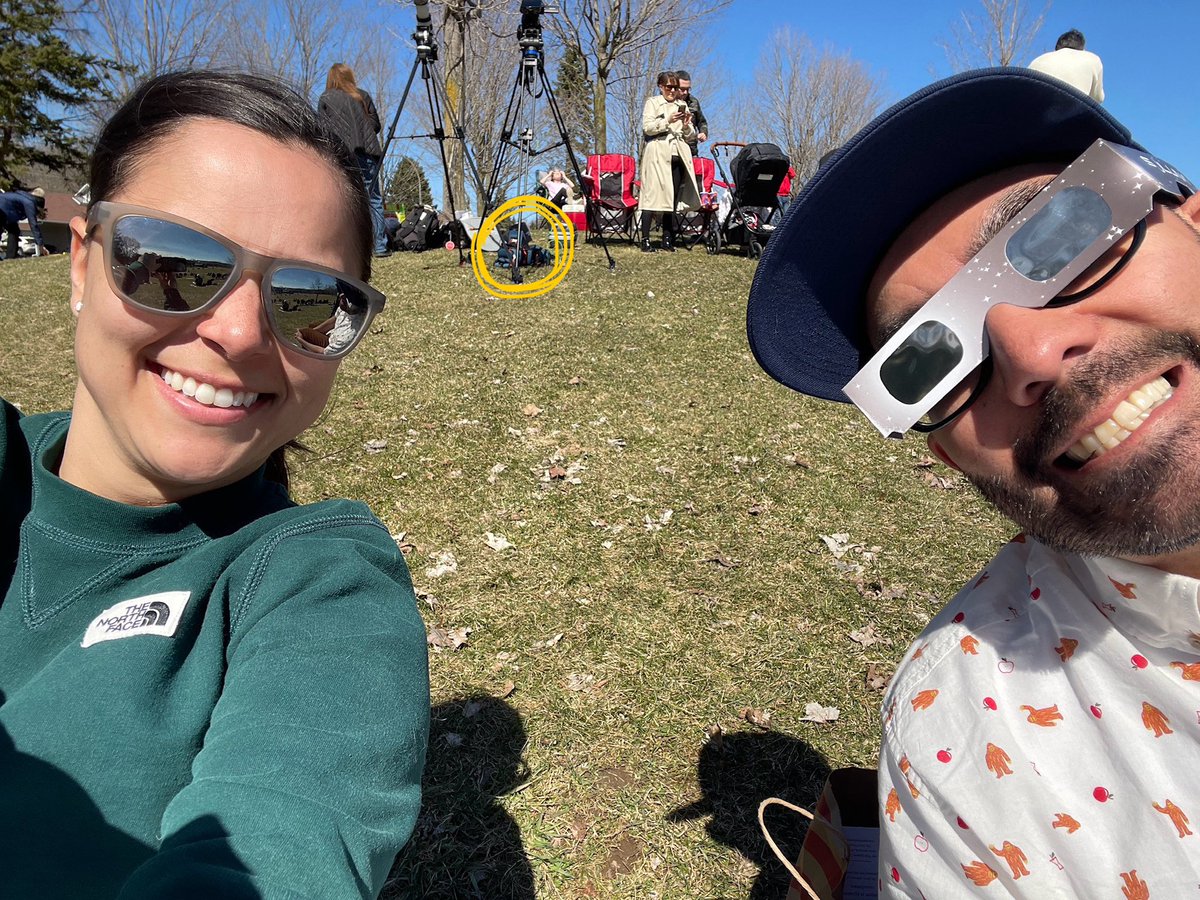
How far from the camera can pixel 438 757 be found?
2789 millimetres

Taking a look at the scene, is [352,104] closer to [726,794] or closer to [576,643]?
[576,643]

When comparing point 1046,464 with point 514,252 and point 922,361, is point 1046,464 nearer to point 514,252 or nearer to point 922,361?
point 922,361

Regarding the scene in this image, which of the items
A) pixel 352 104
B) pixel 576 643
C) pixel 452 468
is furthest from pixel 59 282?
pixel 576 643

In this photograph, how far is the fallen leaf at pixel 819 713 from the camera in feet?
9.80

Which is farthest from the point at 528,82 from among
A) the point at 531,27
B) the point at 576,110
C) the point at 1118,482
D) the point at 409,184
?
the point at 409,184

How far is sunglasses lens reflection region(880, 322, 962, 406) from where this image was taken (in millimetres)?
1419

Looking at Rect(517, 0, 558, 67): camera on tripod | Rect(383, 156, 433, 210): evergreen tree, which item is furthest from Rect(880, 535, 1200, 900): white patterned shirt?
Rect(383, 156, 433, 210): evergreen tree

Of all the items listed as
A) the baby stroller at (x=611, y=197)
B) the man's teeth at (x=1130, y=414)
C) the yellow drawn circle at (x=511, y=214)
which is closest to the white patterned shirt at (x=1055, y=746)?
the man's teeth at (x=1130, y=414)

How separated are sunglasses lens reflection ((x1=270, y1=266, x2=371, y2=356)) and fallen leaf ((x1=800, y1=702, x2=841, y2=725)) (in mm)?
2348

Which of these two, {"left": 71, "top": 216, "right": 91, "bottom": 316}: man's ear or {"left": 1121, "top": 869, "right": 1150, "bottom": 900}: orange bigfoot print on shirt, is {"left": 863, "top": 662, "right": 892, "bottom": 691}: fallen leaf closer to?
{"left": 1121, "top": 869, "right": 1150, "bottom": 900}: orange bigfoot print on shirt

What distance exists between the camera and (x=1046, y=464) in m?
1.31

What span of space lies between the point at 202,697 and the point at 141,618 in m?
0.17

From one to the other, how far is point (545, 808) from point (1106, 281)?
2.23 meters

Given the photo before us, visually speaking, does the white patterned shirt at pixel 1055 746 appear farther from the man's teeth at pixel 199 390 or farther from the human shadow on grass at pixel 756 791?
the man's teeth at pixel 199 390
